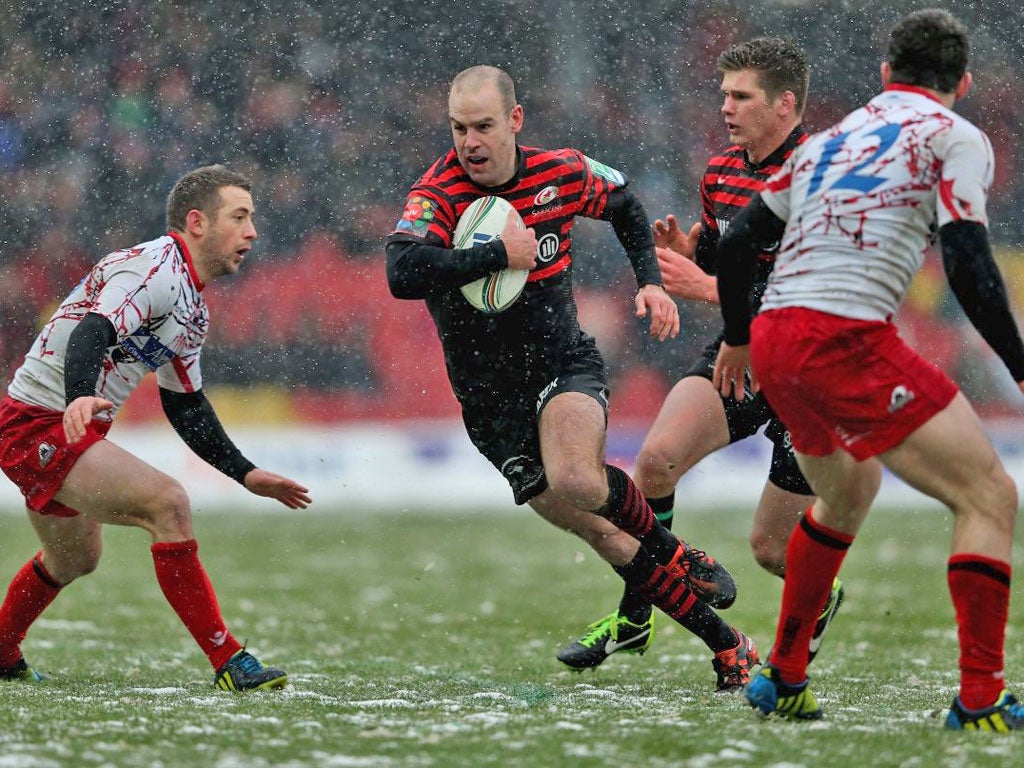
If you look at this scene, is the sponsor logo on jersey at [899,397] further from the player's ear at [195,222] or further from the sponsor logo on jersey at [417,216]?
the player's ear at [195,222]

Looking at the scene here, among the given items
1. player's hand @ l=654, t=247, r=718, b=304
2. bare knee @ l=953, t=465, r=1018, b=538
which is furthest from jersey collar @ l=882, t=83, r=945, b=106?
player's hand @ l=654, t=247, r=718, b=304

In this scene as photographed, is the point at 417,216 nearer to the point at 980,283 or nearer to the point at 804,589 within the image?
the point at 804,589

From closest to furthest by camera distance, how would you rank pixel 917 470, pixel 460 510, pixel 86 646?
1. pixel 917 470
2. pixel 86 646
3. pixel 460 510

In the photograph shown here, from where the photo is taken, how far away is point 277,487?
5781mm

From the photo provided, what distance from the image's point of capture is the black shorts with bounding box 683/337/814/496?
5.86 meters

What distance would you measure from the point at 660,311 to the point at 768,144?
82cm

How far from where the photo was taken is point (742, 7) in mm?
16172

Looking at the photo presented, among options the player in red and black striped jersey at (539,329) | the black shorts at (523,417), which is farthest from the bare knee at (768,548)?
the black shorts at (523,417)

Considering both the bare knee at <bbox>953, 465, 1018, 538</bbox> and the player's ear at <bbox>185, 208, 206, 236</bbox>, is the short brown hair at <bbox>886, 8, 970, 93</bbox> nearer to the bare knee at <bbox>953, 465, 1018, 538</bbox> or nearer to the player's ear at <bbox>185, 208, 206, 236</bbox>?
the bare knee at <bbox>953, 465, 1018, 538</bbox>

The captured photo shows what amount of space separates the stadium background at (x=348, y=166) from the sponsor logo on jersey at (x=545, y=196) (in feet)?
28.6

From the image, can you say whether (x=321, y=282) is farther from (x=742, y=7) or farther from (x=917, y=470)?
(x=917, y=470)

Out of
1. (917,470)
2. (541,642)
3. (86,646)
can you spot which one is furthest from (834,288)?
(86,646)

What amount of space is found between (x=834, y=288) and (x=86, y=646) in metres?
4.57

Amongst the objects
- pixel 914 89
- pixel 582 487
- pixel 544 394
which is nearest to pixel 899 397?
pixel 914 89
